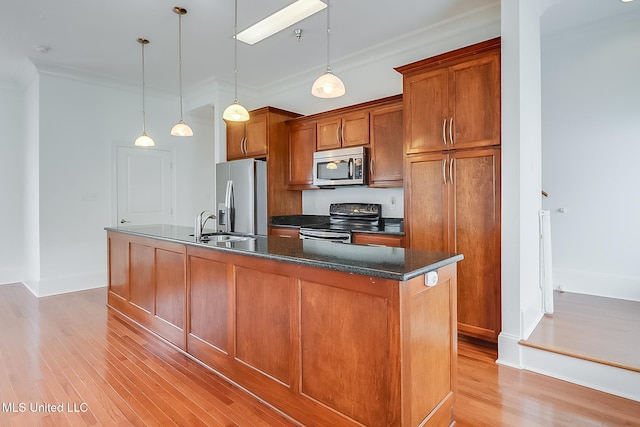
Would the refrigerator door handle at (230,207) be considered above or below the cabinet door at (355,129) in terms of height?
below

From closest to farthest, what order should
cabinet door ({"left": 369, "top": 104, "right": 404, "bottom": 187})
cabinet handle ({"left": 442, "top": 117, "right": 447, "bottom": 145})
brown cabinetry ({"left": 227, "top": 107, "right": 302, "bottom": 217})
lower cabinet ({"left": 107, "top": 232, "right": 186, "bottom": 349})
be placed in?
lower cabinet ({"left": 107, "top": 232, "right": 186, "bottom": 349}), cabinet handle ({"left": 442, "top": 117, "right": 447, "bottom": 145}), cabinet door ({"left": 369, "top": 104, "right": 404, "bottom": 187}), brown cabinetry ({"left": 227, "top": 107, "right": 302, "bottom": 217})

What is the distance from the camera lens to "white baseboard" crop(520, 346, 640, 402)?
2121mm

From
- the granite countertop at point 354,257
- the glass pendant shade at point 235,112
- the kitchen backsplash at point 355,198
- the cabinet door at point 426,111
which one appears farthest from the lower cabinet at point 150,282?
the kitchen backsplash at point 355,198

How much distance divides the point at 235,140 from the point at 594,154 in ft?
14.7

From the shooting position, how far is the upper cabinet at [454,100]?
2.72 meters

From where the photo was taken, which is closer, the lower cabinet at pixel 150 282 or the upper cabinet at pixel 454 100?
the upper cabinet at pixel 454 100

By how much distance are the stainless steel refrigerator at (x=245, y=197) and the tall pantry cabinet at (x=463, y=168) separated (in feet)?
7.15

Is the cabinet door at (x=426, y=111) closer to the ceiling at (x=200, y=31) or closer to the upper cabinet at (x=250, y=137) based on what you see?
the ceiling at (x=200, y=31)

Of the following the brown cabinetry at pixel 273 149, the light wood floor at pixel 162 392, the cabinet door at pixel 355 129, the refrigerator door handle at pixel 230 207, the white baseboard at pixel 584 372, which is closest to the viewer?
the light wood floor at pixel 162 392

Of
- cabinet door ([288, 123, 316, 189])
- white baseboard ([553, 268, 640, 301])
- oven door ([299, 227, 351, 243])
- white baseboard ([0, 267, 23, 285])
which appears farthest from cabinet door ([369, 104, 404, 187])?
Answer: white baseboard ([0, 267, 23, 285])

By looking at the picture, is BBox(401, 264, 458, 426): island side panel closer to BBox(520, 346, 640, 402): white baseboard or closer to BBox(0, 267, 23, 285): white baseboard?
BBox(520, 346, 640, 402): white baseboard

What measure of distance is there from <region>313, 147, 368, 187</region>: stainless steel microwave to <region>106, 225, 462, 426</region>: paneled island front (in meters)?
1.69

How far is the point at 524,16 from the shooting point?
268cm

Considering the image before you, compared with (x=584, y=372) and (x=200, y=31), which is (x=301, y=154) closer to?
(x=200, y=31)
